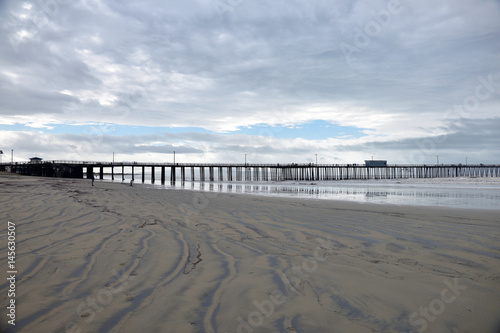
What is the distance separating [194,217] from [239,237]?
8.78ft

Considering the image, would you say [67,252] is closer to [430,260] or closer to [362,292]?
[362,292]

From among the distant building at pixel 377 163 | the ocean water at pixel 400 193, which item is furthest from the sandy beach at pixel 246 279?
the distant building at pixel 377 163

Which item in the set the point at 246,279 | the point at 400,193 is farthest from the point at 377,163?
the point at 246,279

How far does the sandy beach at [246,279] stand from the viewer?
100 inches

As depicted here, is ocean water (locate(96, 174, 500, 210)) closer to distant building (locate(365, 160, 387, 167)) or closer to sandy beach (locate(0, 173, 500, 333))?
sandy beach (locate(0, 173, 500, 333))

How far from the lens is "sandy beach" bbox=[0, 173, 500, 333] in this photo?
2.55m

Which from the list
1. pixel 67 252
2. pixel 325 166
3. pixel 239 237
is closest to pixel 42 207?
pixel 67 252

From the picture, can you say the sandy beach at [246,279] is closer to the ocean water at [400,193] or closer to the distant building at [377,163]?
the ocean water at [400,193]

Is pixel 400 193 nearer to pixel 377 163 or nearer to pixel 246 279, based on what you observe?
pixel 246 279

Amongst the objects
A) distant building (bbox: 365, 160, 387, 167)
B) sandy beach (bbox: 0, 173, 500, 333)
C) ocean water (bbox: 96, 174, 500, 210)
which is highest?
distant building (bbox: 365, 160, 387, 167)

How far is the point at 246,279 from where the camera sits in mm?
3469

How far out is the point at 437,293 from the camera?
10.4 ft

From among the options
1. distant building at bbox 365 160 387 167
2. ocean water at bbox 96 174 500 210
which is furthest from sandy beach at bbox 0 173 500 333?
distant building at bbox 365 160 387 167

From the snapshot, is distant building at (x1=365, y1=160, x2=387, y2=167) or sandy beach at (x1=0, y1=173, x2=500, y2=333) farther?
distant building at (x1=365, y1=160, x2=387, y2=167)
